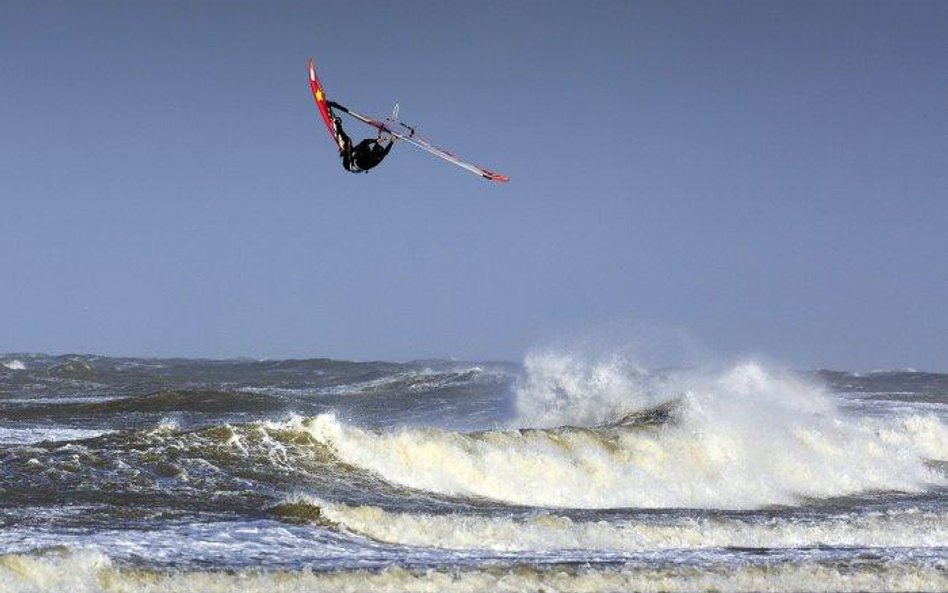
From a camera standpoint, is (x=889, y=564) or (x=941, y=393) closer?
(x=889, y=564)

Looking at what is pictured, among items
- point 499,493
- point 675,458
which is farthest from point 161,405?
point 675,458

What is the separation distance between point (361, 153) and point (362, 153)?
16 millimetres

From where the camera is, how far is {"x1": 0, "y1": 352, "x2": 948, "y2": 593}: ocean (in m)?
9.12

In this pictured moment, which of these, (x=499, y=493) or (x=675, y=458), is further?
(x=675, y=458)

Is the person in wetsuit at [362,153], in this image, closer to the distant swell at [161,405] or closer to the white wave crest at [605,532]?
the white wave crest at [605,532]

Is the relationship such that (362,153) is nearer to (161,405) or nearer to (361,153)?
(361,153)

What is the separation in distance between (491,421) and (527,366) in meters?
2.79

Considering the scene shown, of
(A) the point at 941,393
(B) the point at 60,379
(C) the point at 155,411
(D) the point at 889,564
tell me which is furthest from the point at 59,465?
(A) the point at 941,393

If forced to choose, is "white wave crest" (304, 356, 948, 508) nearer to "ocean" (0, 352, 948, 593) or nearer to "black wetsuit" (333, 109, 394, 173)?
"ocean" (0, 352, 948, 593)

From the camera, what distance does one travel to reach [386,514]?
448 inches

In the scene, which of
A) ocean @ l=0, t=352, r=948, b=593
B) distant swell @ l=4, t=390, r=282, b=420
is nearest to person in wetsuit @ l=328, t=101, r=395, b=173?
ocean @ l=0, t=352, r=948, b=593

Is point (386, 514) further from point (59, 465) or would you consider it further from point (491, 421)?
point (491, 421)

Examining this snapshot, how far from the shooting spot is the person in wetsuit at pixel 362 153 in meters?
13.7

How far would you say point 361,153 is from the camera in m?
13.8
